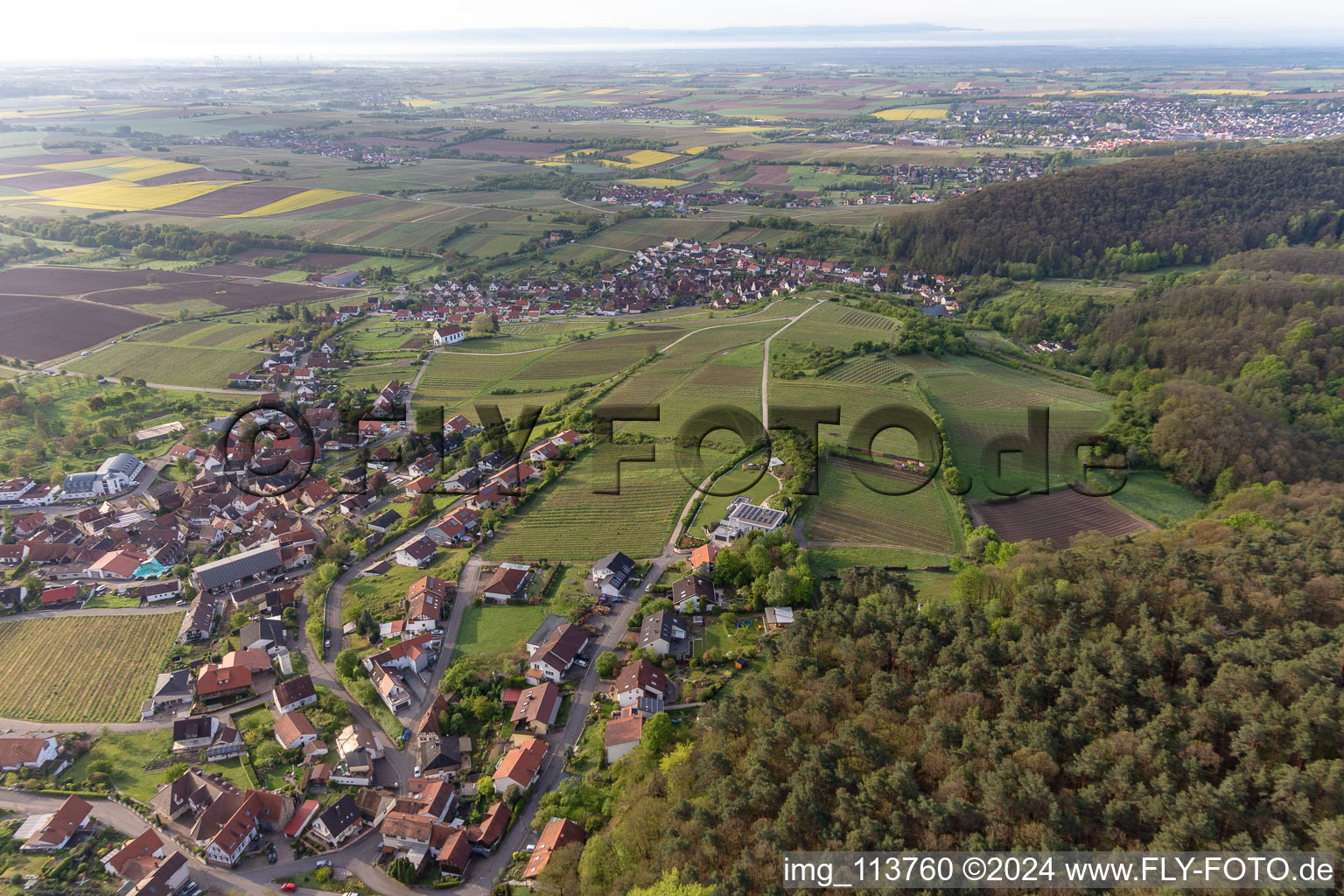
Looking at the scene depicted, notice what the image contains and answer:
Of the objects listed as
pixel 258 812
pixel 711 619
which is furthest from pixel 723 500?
pixel 258 812

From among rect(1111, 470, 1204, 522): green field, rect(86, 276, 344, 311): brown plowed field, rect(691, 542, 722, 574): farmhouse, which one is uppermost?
rect(86, 276, 344, 311): brown plowed field

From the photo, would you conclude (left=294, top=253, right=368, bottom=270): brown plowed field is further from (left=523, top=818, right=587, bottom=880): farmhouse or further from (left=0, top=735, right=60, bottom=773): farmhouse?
(left=523, top=818, right=587, bottom=880): farmhouse

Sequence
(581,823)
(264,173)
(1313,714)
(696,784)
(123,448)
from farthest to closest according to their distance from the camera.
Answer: (264,173) → (123,448) → (581,823) → (696,784) → (1313,714)

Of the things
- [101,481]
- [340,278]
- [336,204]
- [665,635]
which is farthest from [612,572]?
[336,204]

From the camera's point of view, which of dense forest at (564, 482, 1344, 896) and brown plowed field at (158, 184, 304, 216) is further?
brown plowed field at (158, 184, 304, 216)

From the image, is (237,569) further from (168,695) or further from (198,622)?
(168,695)

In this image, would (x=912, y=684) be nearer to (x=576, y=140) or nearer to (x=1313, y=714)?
(x=1313, y=714)

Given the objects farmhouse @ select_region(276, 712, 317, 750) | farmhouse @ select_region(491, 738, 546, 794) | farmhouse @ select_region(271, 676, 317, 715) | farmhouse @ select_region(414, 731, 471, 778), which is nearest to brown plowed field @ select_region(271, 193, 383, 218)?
farmhouse @ select_region(271, 676, 317, 715)
